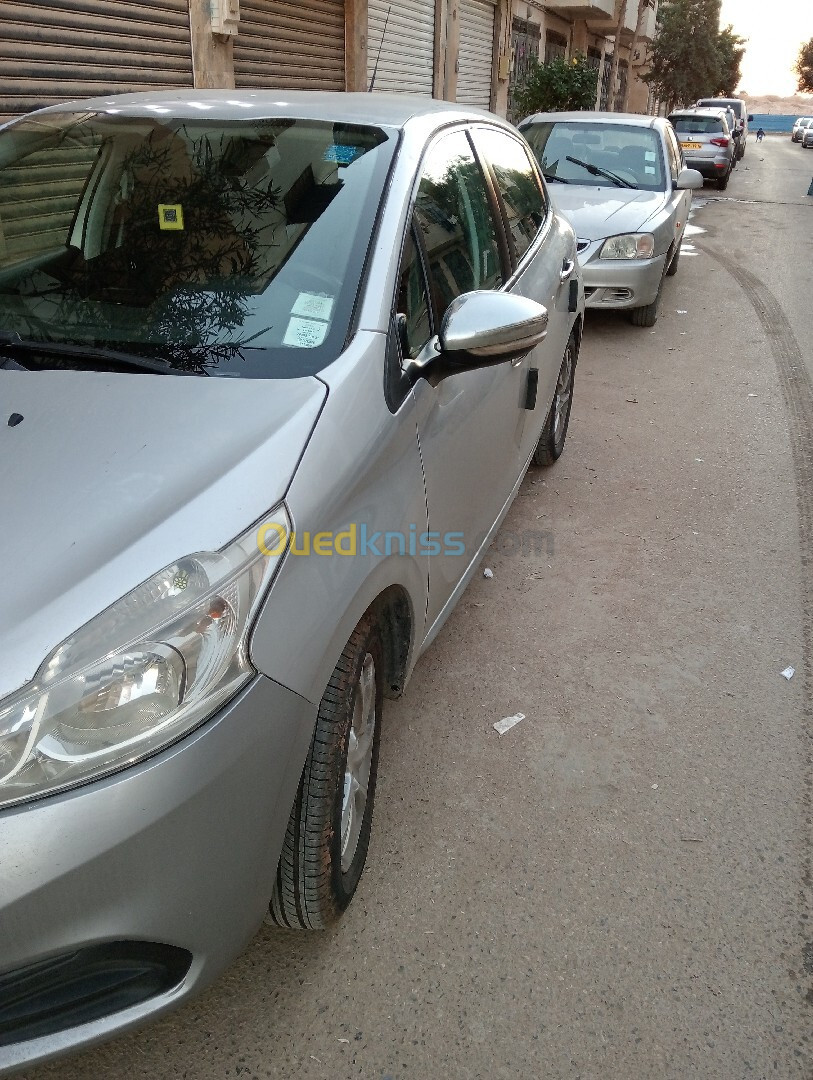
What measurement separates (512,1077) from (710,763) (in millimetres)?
1252

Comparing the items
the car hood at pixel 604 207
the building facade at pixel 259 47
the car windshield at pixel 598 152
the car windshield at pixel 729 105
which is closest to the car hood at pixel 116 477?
the building facade at pixel 259 47

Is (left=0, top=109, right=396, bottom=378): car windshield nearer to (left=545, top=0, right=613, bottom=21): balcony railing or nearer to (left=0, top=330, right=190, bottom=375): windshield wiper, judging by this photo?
(left=0, top=330, right=190, bottom=375): windshield wiper

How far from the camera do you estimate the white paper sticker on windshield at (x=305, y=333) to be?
212 centimetres

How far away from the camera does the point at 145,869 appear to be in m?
1.44

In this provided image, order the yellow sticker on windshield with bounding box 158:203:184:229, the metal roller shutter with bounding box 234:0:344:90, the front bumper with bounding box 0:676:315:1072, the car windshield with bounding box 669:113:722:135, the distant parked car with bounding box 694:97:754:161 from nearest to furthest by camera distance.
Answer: the front bumper with bounding box 0:676:315:1072 → the yellow sticker on windshield with bounding box 158:203:184:229 → the metal roller shutter with bounding box 234:0:344:90 → the car windshield with bounding box 669:113:722:135 → the distant parked car with bounding box 694:97:754:161

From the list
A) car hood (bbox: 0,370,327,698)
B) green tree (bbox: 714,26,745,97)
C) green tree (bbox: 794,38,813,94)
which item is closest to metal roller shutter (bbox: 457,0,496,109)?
car hood (bbox: 0,370,327,698)

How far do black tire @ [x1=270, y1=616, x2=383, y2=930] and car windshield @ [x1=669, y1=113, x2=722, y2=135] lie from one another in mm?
23266

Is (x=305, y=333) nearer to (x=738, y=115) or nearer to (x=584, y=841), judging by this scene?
(x=584, y=841)

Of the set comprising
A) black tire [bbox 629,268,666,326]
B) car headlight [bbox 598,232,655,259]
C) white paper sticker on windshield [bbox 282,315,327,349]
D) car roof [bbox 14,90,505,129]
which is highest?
car roof [bbox 14,90,505,129]

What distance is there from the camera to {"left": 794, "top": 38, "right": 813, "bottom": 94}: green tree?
84.8 meters

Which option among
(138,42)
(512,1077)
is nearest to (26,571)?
(512,1077)

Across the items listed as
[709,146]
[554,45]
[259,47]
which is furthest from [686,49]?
[259,47]

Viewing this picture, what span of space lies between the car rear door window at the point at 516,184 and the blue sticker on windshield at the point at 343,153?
0.99 meters

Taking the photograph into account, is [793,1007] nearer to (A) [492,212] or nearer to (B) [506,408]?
(B) [506,408]
